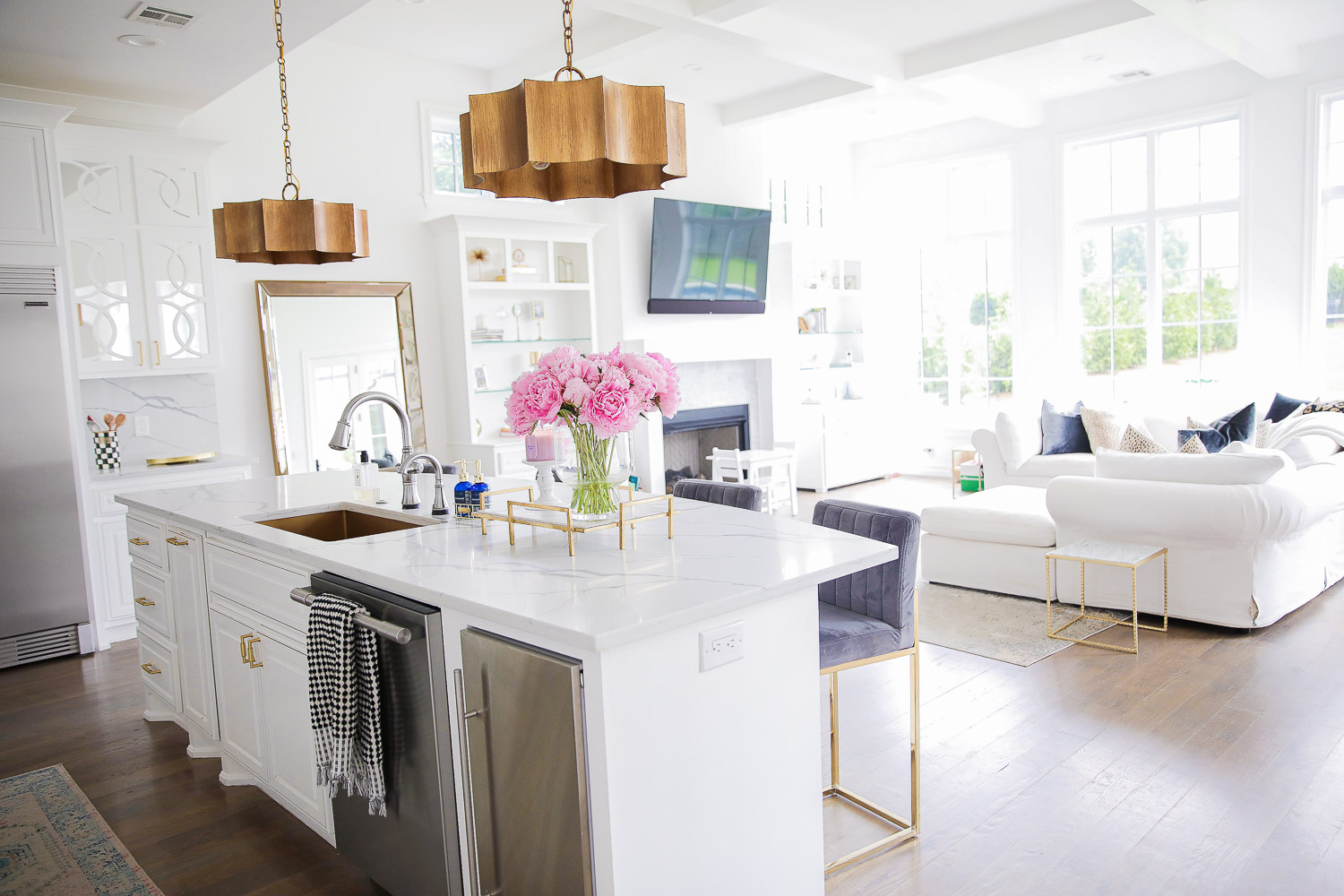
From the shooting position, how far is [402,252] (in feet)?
19.7

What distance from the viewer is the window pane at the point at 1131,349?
790 cm

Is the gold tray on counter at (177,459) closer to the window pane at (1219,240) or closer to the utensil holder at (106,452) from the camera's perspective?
the utensil holder at (106,452)

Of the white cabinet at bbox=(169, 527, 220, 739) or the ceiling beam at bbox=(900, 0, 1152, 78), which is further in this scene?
the ceiling beam at bbox=(900, 0, 1152, 78)

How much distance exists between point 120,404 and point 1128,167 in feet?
25.5

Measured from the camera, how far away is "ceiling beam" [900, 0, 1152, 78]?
5527mm

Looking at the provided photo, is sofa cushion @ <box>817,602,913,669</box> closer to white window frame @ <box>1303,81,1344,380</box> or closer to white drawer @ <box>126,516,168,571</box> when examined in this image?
white drawer @ <box>126,516,168,571</box>

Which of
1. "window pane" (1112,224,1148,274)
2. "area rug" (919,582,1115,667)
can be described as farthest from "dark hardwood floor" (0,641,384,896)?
"window pane" (1112,224,1148,274)

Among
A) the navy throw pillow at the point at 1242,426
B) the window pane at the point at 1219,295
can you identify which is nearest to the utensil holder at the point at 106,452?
the navy throw pillow at the point at 1242,426

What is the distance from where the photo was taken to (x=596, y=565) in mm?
2180

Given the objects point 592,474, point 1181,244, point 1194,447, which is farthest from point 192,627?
point 1181,244

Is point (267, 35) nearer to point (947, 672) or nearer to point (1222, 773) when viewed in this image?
point (947, 672)

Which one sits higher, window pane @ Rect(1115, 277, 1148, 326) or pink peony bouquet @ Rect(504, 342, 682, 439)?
window pane @ Rect(1115, 277, 1148, 326)

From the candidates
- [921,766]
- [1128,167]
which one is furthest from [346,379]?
[1128,167]

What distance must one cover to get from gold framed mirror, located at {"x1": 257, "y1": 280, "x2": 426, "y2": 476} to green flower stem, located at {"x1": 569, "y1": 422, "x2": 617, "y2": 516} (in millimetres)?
3602
